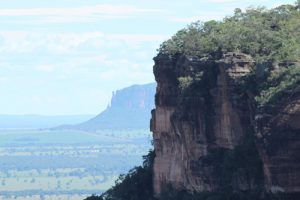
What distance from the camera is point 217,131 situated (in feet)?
195

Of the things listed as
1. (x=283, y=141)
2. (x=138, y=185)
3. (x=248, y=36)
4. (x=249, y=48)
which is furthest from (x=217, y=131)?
(x=138, y=185)

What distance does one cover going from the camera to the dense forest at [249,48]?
54.7 m

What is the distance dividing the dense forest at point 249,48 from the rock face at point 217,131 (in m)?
0.58

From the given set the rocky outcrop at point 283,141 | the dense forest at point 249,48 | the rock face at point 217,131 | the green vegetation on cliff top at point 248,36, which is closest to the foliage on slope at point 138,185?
the dense forest at point 249,48

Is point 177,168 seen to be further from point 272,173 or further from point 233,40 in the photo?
point 272,173

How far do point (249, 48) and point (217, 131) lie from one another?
12.5 ft

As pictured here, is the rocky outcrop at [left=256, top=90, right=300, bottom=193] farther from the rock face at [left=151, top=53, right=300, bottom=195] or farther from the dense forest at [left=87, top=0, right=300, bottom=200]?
the dense forest at [left=87, top=0, right=300, bottom=200]

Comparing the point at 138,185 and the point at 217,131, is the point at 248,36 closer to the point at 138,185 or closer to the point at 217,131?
the point at 217,131

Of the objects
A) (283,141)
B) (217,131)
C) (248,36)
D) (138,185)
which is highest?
(248,36)

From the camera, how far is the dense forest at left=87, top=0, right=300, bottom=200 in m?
54.7

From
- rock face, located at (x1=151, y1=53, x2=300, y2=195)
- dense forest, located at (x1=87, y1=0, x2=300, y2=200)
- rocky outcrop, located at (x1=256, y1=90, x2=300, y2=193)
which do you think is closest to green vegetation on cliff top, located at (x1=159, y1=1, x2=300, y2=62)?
dense forest, located at (x1=87, y1=0, x2=300, y2=200)

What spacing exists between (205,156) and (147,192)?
40.4 feet

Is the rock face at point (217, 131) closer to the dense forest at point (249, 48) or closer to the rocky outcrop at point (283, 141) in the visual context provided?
the rocky outcrop at point (283, 141)

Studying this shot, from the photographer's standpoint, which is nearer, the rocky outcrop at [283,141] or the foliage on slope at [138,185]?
the rocky outcrop at [283,141]
